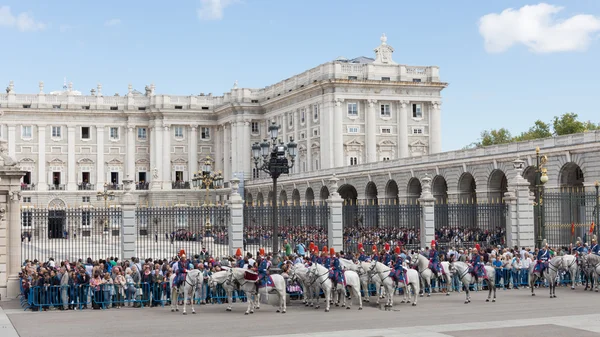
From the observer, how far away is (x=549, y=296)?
27.3m

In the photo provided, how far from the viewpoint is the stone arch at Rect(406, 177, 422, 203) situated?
6781 centimetres

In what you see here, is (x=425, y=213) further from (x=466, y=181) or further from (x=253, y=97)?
(x=253, y=97)

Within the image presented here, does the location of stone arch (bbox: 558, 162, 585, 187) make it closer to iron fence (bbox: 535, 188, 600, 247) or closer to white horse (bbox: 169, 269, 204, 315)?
iron fence (bbox: 535, 188, 600, 247)

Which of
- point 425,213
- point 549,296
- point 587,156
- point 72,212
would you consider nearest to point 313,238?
point 425,213

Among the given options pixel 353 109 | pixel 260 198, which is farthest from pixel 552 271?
pixel 260 198

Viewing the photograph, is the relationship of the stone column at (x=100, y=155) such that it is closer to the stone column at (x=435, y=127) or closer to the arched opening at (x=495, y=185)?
the stone column at (x=435, y=127)

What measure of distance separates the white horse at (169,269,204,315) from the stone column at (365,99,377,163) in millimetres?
64747

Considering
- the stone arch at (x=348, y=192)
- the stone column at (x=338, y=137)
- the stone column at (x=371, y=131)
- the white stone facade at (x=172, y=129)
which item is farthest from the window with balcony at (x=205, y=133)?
the stone arch at (x=348, y=192)

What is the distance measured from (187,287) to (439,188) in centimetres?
4402

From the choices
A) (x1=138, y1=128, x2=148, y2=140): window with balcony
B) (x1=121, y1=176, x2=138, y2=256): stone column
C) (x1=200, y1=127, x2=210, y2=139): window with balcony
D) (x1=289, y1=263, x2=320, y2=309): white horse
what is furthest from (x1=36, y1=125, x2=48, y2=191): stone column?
(x1=289, y1=263, x2=320, y2=309): white horse

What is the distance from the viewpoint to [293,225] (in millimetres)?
40562

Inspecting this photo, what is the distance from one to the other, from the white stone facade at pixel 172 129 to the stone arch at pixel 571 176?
37.0 meters

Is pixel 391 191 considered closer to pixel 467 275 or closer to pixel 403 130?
pixel 403 130

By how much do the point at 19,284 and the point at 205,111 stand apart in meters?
86.4
